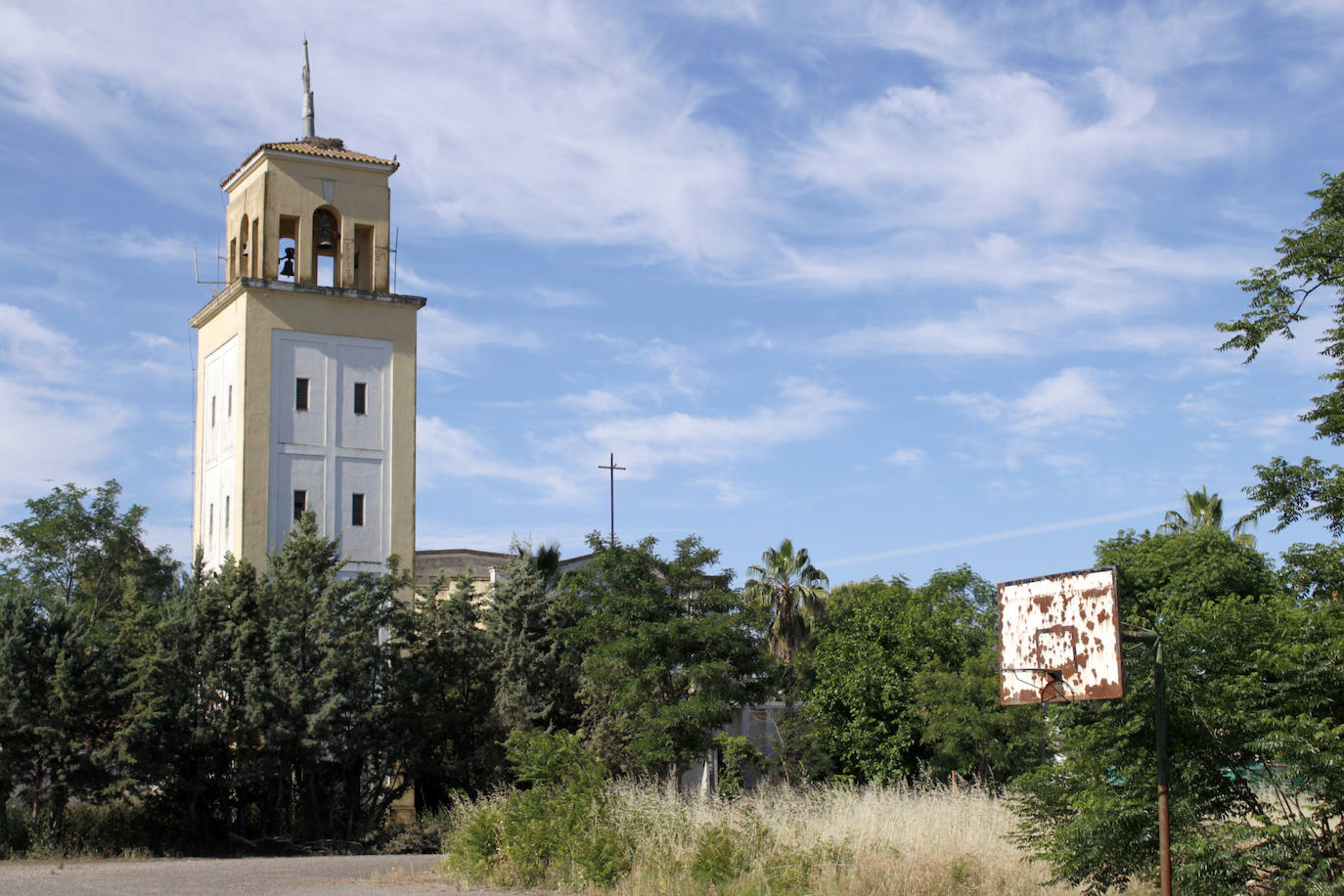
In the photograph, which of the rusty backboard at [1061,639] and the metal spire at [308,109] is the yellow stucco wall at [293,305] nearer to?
the metal spire at [308,109]

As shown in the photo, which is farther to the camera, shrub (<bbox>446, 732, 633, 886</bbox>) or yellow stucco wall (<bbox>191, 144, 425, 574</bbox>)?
yellow stucco wall (<bbox>191, 144, 425, 574</bbox>)

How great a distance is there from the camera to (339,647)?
3123cm

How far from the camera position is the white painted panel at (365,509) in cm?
4112

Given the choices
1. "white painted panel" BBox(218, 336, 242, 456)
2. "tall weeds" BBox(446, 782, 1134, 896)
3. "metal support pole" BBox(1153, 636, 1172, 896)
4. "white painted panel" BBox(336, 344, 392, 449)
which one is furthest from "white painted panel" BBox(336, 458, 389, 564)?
"metal support pole" BBox(1153, 636, 1172, 896)

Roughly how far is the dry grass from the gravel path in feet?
8.02

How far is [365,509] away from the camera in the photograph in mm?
41438

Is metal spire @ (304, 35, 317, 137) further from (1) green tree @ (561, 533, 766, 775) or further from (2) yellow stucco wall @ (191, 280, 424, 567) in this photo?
(1) green tree @ (561, 533, 766, 775)

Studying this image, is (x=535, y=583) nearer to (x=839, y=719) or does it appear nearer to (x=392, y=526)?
(x=392, y=526)

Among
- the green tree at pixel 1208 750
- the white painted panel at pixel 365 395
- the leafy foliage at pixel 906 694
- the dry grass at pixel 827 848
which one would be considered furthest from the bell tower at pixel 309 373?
the green tree at pixel 1208 750

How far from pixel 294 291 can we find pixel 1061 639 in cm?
3287

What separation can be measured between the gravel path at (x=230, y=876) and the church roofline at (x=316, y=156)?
2172cm

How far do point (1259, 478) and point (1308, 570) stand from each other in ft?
6.46

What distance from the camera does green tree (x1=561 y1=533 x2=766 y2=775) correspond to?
30.9 metres

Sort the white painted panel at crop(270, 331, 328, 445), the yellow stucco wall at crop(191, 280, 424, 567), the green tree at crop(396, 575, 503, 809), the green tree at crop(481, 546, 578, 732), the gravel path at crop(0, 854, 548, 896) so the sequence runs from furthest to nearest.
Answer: the white painted panel at crop(270, 331, 328, 445)
the yellow stucco wall at crop(191, 280, 424, 567)
the green tree at crop(481, 546, 578, 732)
the green tree at crop(396, 575, 503, 809)
the gravel path at crop(0, 854, 548, 896)
